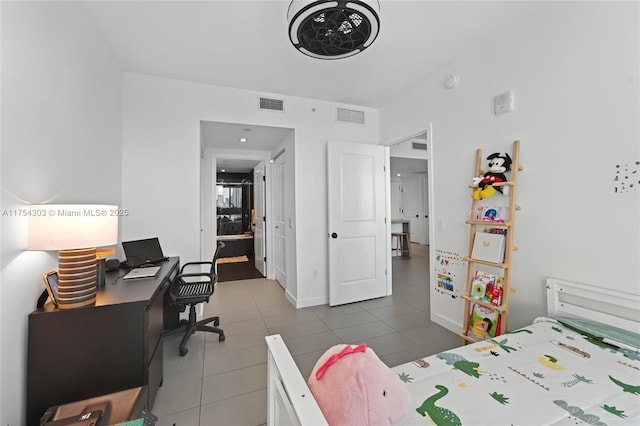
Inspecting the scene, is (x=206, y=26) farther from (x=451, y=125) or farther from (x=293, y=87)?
(x=451, y=125)

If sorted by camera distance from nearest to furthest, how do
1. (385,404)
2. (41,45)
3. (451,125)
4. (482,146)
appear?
(385,404) → (41,45) → (482,146) → (451,125)

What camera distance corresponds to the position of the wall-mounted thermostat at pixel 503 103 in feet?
6.97

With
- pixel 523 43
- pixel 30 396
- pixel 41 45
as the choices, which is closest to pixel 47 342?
Answer: pixel 30 396

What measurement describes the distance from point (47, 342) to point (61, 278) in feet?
1.00

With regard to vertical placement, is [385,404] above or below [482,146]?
below

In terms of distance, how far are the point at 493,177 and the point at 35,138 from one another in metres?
3.03

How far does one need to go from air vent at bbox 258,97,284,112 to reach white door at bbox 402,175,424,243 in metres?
6.63

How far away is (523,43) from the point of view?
2.06 meters

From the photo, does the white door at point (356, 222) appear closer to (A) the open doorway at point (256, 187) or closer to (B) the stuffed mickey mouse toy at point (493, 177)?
(A) the open doorway at point (256, 187)

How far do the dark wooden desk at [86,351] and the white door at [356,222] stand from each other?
234 cm

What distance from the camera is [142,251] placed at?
249 cm

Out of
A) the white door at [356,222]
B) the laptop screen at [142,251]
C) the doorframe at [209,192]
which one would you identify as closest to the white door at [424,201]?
the white door at [356,222]

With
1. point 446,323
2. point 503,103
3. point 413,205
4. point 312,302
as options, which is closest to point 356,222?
point 312,302

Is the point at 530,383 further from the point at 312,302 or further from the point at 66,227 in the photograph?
the point at 312,302
